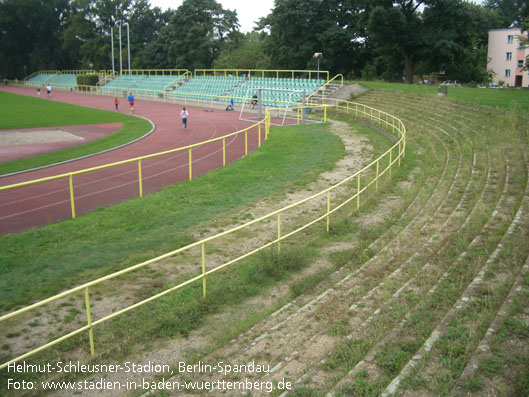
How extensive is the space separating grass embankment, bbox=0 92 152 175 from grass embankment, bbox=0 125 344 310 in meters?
7.73

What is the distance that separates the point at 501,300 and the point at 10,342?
687 centimetres

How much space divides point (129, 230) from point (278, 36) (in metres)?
47.1

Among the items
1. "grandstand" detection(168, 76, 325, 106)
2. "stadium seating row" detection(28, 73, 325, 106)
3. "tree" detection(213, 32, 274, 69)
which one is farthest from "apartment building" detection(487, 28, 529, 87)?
"stadium seating row" detection(28, 73, 325, 106)

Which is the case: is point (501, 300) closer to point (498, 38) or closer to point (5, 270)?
point (5, 270)

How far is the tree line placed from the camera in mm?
46312

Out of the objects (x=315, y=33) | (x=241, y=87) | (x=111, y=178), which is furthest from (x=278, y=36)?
(x=111, y=178)

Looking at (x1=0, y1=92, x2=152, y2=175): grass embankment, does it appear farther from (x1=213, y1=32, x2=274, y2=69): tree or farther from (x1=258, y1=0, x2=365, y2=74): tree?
(x1=213, y1=32, x2=274, y2=69): tree

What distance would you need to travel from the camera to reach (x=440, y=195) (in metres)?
13.3

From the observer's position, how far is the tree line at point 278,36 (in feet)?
152

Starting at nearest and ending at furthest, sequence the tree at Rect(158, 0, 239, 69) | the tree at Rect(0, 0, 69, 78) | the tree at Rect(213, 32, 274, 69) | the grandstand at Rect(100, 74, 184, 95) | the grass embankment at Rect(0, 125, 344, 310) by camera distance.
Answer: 1. the grass embankment at Rect(0, 125, 344, 310)
2. the grandstand at Rect(100, 74, 184, 95)
3. the tree at Rect(158, 0, 239, 69)
4. the tree at Rect(213, 32, 274, 69)
5. the tree at Rect(0, 0, 69, 78)

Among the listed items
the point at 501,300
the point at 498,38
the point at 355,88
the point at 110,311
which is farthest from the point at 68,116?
the point at 498,38

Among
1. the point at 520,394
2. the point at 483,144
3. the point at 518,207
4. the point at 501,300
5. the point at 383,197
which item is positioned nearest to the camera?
the point at 520,394

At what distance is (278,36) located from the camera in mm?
54812

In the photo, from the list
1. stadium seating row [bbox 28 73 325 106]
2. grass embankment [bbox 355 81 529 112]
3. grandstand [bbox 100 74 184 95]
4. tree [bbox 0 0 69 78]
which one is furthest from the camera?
tree [bbox 0 0 69 78]
